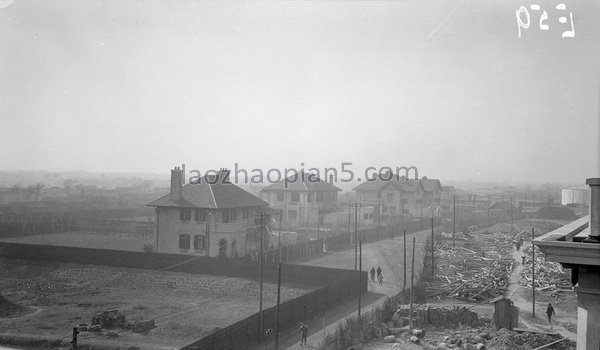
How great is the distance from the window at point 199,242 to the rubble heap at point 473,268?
17814 mm

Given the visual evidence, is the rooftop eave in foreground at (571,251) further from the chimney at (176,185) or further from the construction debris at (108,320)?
the chimney at (176,185)

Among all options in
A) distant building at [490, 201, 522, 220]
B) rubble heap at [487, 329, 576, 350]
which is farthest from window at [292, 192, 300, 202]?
rubble heap at [487, 329, 576, 350]

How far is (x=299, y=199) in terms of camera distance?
6378 cm

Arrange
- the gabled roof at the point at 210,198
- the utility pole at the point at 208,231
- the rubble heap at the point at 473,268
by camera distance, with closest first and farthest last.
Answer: the rubble heap at the point at 473,268 < the utility pole at the point at 208,231 < the gabled roof at the point at 210,198

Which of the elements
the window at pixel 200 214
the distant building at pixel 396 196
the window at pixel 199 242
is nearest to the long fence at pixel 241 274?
the window at pixel 199 242

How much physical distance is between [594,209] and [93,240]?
177 feet

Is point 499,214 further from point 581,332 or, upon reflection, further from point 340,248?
point 581,332

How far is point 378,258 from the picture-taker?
140 feet

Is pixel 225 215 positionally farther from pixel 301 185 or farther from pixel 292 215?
pixel 292 215

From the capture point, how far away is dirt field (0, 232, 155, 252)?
158 ft

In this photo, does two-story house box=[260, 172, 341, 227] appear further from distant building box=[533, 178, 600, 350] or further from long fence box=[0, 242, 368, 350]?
distant building box=[533, 178, 600, 350]

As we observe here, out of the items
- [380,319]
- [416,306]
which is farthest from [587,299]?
[416,306]

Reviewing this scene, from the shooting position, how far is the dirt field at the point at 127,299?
20266 millimetres

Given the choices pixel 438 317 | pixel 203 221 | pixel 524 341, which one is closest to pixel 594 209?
pixel 524 341
